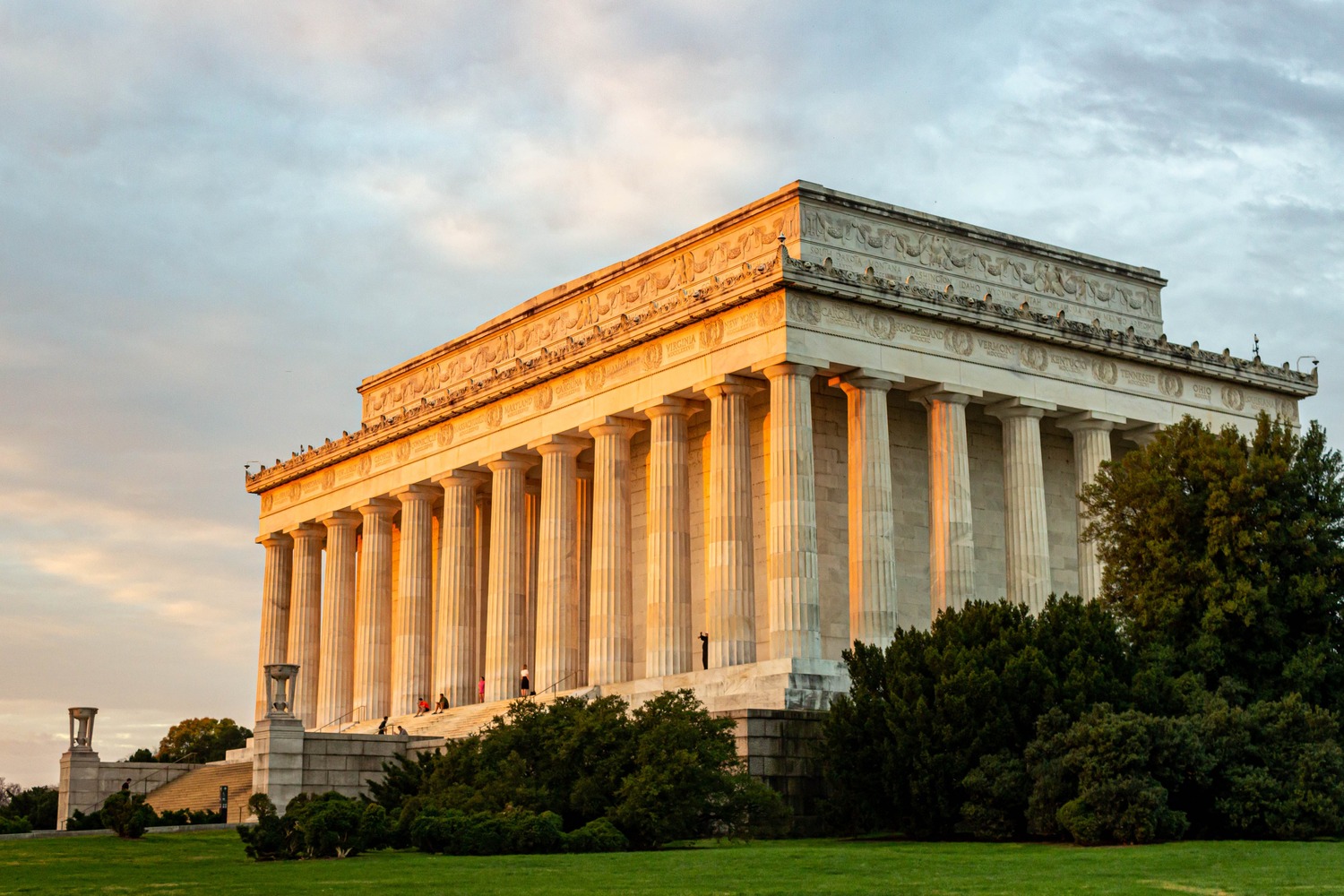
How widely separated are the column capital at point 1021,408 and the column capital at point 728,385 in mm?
8923

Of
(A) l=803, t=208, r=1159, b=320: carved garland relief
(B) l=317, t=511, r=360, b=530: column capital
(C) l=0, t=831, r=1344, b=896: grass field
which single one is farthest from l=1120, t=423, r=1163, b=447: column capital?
(B) l=317, t=511, r=360, b=530: column capital

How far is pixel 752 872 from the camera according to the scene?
96.9 ft

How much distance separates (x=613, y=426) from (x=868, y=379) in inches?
398

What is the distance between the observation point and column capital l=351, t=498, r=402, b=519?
7519cm

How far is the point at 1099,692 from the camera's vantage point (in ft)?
130

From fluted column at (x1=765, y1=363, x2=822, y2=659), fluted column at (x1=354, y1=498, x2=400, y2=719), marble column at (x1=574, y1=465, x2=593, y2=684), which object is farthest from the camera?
fluted column at (x1=354, y1=498, x2=400, y2=719)

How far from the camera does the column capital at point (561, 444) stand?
209 ft

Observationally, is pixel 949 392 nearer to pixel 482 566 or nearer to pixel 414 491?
pixel 414 491

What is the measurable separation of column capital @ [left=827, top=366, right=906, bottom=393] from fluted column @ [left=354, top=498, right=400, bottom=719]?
87.7 feet

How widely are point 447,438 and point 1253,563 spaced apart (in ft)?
117

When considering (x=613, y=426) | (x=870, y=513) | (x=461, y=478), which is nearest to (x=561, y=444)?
(x=613, y=426)

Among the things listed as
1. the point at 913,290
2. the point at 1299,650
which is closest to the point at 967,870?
the point at 1299,650

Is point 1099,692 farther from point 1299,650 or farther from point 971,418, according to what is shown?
point 971,418

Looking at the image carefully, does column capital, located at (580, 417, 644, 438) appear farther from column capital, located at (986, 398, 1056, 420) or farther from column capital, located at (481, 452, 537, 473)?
column capital, located at (986, 398, 1056, 420)
